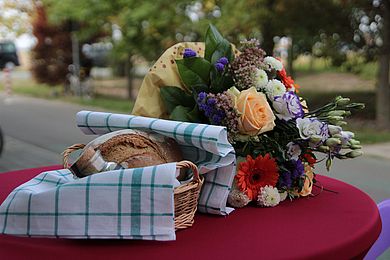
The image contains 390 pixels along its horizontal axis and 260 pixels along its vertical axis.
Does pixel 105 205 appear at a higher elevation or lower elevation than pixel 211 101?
lower

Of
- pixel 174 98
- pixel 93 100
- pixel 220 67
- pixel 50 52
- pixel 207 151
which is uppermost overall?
pixel 220 67

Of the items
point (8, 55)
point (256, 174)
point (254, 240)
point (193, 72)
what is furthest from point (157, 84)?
point (8, 55)

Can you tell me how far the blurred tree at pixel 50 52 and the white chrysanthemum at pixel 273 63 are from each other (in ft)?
58.5

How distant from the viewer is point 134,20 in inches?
513

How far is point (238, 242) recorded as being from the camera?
1.30 meters

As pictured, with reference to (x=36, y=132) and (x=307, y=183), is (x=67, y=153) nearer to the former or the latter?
(x=307, y=183)

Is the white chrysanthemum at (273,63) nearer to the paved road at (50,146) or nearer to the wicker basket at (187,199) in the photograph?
the wicker basket at (187,199)

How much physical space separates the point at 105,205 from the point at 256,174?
56cm

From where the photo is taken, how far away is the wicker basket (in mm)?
1353

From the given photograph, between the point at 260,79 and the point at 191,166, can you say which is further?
the point at 260,79

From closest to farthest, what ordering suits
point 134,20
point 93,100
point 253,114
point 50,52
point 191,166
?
point 191,166 → point 253,114 → point 134,20 → point 93,100 → point 50,52

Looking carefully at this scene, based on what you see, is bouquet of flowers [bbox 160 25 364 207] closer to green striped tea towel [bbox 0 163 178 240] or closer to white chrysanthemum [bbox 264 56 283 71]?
white chrysanthemum [bbox 264 56 283 71]

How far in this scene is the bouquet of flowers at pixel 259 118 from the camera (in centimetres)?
156

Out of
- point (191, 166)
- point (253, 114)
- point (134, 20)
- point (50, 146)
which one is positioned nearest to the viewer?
point (191, 166)
